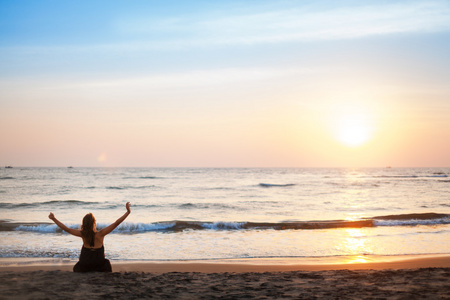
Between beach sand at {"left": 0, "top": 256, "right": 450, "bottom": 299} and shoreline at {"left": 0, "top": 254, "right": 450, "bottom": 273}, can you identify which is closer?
beach sand at {"left": 0, "top": 256, "right": 450, "bottom": 299}

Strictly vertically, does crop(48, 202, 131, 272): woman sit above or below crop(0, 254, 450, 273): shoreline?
above

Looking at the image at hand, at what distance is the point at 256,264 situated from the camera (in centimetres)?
1077

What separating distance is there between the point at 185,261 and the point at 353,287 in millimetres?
5535

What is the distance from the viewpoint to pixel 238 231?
17.6 m

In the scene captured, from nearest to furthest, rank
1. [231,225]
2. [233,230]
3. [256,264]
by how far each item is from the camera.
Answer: [256,264] → [233,230] → [231,225]

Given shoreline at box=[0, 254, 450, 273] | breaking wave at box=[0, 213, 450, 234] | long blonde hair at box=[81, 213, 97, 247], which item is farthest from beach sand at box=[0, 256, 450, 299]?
breaking wave at box=[0, 213, 450, 234]

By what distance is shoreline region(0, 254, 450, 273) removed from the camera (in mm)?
10000

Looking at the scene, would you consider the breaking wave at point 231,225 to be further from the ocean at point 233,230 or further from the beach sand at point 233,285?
the beach sand at point 233,285

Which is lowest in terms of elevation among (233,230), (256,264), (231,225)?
(256,264)

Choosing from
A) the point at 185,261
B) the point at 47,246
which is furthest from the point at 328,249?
the point at 47,246

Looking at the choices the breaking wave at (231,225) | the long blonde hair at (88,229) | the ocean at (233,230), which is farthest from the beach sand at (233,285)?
the breaking wave at (231,225)

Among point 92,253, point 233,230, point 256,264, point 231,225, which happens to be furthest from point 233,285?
point 231,225

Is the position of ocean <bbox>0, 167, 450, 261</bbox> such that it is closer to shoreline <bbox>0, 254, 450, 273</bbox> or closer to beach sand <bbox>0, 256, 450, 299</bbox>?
shoreline <bbox>0, 254, 450, 273</bbox>

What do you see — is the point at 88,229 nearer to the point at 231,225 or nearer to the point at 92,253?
the point at 92,253
